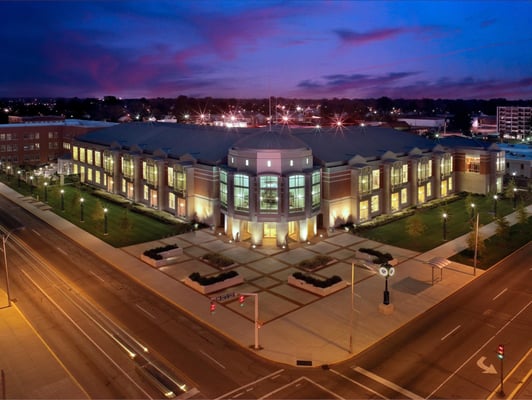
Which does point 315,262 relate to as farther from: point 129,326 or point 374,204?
point 374,204

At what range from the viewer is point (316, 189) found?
67.1 metres

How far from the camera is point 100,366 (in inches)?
1256

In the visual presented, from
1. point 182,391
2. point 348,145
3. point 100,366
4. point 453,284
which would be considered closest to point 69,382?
point 100,366

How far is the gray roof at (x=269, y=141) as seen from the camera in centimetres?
6656

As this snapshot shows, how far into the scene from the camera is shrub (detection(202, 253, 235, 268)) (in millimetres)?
52656

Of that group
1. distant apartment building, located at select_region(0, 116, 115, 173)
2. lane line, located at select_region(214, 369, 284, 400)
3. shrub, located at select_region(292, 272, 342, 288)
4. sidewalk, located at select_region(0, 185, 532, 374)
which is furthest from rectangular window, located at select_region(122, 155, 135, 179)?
lane line, located at select_region(214, 369, 284, 400)

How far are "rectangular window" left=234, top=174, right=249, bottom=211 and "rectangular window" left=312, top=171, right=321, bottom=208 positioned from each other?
Result: 10123 mm

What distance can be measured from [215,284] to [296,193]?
70.8 feet

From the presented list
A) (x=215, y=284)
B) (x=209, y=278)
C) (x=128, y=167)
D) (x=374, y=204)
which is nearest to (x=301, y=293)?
(x=215, y=284)

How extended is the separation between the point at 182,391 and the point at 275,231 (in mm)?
35721

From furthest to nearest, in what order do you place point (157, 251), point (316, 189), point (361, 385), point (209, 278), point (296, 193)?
point (316, 189), point (296, 193), point (157, 251), point (209, 278), point (361, 385)

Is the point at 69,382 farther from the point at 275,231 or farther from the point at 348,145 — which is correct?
the point at 348,145

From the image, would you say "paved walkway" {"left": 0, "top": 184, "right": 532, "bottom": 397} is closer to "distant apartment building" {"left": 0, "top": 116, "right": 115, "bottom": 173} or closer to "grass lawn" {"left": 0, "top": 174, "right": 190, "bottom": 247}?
"grass lawn" {"left": 0, "top": 174, "right": 190, "bottom": 247}

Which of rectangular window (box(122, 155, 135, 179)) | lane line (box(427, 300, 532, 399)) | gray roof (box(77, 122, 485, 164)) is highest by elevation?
gray roof (box(77, 122, 485, 164))
